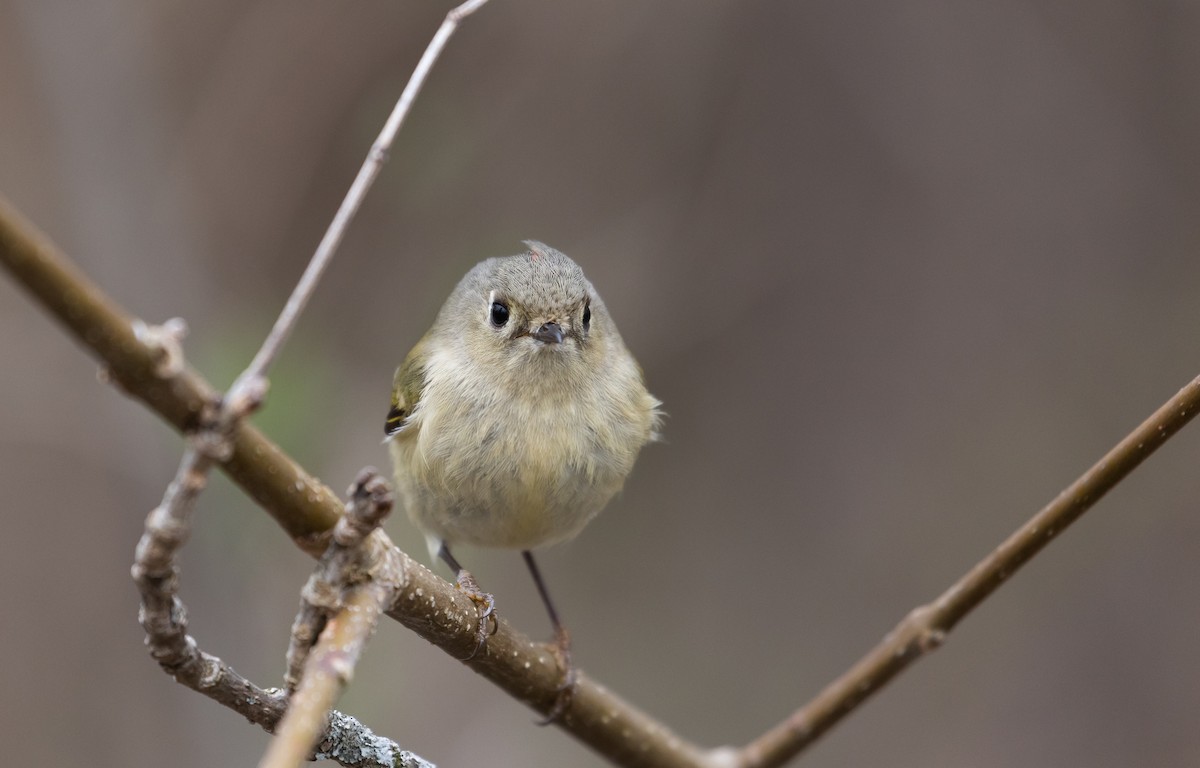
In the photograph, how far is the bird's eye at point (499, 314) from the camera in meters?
3.33

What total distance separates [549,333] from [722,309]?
3.58m

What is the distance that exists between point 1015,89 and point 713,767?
5.24 m

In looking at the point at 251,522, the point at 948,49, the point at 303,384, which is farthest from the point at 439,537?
the point at 948,49

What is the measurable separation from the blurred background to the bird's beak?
4.69 feet

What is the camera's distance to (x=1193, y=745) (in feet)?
19.1

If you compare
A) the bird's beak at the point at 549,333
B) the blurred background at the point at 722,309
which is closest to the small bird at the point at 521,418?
the bird's beak at the point at 549,333

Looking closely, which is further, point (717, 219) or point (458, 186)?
point (717, 219)

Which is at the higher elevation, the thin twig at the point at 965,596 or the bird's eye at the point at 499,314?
the bird's eye at the point at 499,314

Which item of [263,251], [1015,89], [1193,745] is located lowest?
[1193,745]

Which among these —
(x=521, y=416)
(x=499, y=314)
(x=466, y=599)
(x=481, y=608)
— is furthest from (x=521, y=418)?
(x=466, y=599)

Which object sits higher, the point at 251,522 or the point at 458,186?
the point at 458,186

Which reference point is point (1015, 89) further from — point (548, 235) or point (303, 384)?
point (303, 384)

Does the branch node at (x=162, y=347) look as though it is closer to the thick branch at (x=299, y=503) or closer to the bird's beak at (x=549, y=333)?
the thick branch at (x=299, y=503)

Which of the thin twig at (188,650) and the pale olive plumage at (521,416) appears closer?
the thin twig at (188,650)
